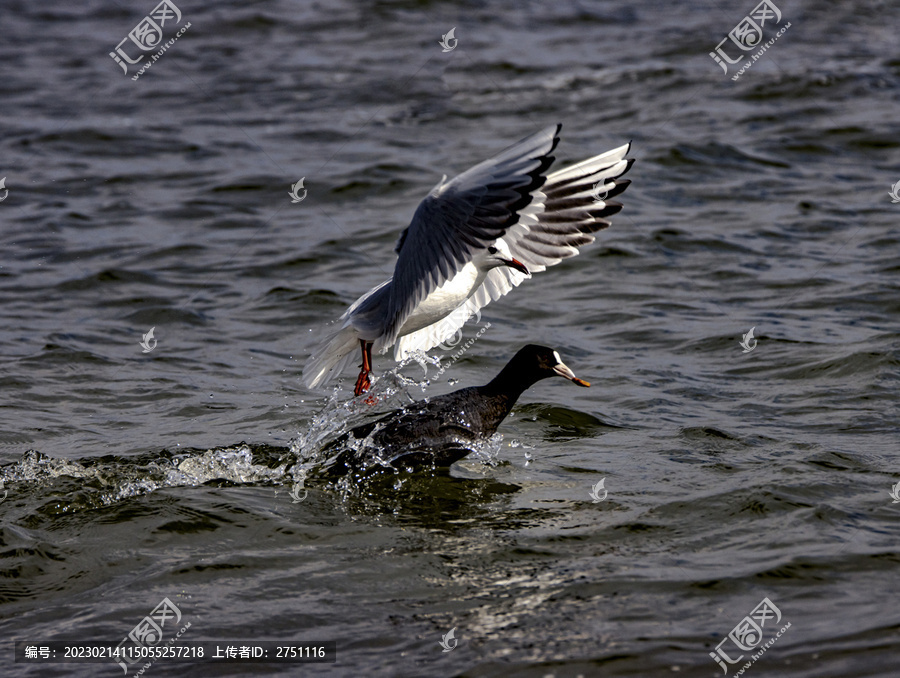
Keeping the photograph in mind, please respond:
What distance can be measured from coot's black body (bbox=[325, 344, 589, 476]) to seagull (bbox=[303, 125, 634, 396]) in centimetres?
49

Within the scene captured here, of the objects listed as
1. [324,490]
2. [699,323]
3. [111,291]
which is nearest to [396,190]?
[111,291]

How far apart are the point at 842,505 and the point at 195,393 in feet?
15.7

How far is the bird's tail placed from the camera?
23.6ft

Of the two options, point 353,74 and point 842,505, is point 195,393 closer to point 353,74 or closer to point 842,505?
point 842,505

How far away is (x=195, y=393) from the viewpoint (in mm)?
8117

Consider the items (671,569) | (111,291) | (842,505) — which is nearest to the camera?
(671,569)

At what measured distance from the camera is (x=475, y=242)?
19.0ft
